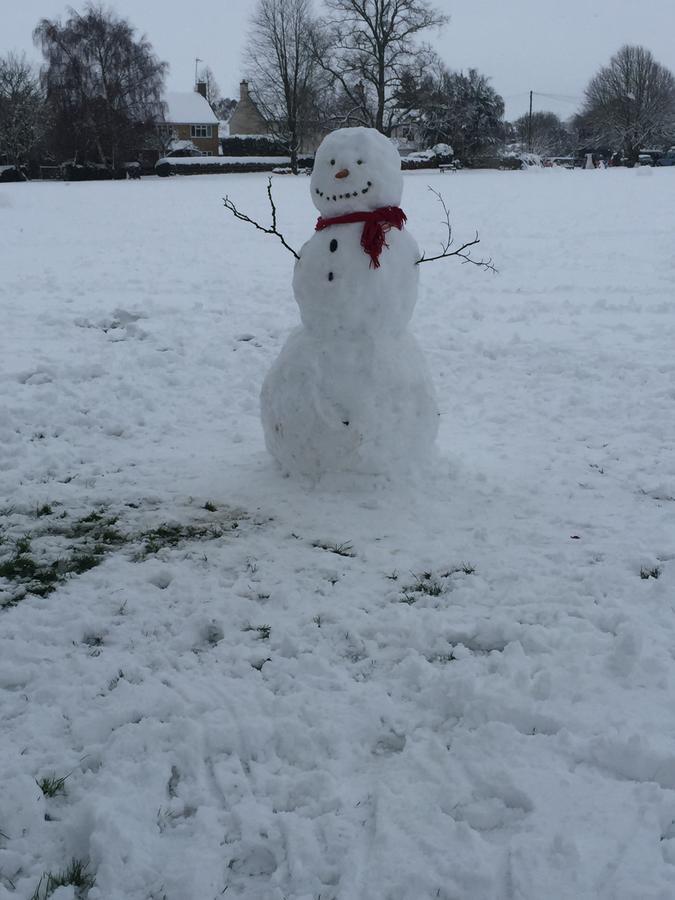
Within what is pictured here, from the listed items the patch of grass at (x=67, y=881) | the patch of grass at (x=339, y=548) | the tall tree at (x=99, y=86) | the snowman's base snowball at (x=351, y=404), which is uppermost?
the tall tree at (x=99, y=86)

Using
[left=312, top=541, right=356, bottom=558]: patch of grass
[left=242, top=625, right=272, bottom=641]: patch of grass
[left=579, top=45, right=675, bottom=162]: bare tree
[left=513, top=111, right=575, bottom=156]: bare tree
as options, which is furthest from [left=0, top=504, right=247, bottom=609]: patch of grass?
[left=513, top=111, right=575, bottom=156]: bare tree

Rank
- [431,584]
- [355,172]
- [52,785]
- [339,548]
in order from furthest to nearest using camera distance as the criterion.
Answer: [355,172] → [339,548] → [431,584] → [52,785]

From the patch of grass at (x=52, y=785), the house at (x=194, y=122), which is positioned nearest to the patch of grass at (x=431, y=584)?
the patch of grass at (x=52, y=785)

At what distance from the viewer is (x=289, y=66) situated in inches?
1783

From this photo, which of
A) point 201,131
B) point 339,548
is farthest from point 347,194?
point 201,131

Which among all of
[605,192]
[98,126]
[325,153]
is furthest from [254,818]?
[98,126]

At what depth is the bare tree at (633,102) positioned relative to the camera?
60156mm

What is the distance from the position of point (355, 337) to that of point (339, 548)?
132cm

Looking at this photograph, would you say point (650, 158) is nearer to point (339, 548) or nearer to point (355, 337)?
point (355, 337)

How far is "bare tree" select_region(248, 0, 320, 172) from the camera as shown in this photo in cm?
4394

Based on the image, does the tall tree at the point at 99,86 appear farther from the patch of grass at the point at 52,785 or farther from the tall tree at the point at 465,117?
the patch of grass at the point at 52,785

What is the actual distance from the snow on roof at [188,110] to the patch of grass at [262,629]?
214ft

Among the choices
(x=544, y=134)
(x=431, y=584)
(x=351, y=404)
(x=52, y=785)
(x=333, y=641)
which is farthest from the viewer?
(x=544, y=134)

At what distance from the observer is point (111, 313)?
9820 mm
